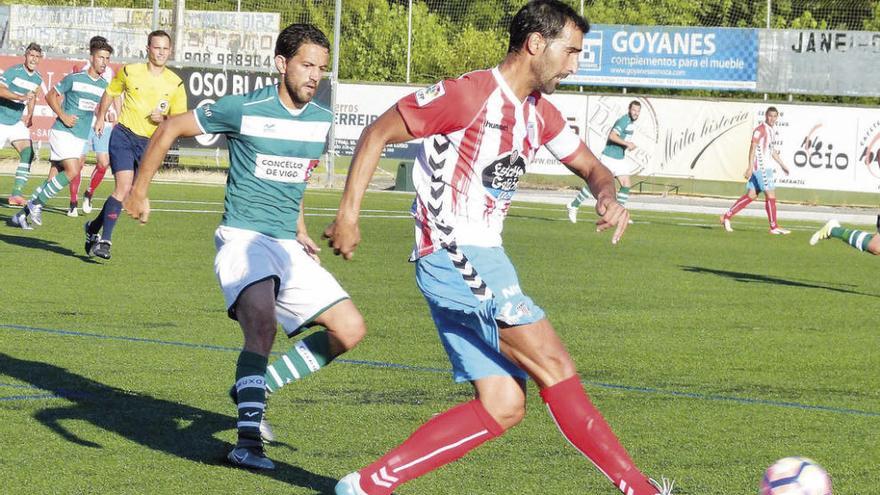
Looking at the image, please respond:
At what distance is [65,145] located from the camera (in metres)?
17.8

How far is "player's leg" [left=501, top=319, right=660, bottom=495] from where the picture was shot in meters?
5.01

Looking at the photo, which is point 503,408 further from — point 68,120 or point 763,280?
point 68,120

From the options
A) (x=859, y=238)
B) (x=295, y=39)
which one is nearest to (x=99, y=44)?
→ (x=859, y=238)

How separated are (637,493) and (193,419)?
2887mm

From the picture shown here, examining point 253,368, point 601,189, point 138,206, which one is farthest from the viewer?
point 138,206

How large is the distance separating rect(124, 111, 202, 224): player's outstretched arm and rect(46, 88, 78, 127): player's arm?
11.4 meters

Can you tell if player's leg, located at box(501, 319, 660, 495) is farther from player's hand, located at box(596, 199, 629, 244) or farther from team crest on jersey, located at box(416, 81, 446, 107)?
team crest on jersey, located at box(416, 81, 446, 107)

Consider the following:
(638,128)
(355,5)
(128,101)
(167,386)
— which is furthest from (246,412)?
(355,5)

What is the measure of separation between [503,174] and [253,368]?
172 cm

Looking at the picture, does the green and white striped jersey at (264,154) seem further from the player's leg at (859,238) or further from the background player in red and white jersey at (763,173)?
the background player in red and white jersey at (763,173)

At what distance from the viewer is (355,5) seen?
52094 mm

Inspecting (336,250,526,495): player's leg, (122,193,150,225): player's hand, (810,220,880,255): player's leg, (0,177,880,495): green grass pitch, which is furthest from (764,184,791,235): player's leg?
(336,250,526,495): player's leg

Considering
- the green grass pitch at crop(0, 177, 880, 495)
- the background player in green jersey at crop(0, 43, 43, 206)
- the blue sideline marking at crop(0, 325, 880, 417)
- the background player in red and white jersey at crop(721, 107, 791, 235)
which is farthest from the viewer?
the background player in red and white jersey at crop(721, 107, 791, 235)

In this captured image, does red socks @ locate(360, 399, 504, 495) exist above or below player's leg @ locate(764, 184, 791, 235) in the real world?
above
